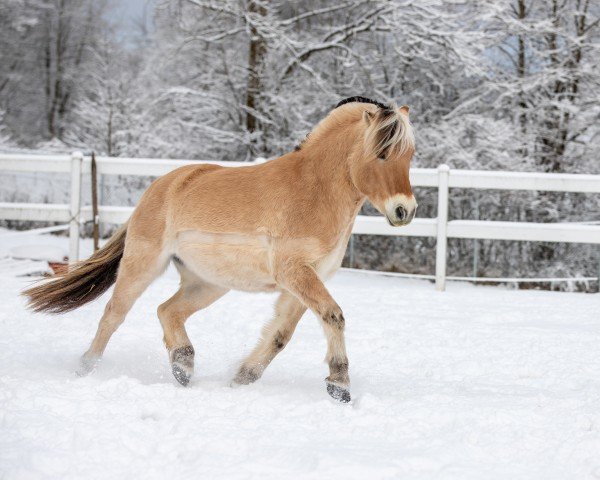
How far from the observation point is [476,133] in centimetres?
1157

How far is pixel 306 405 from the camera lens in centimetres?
306

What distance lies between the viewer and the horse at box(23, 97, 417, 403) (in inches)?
129

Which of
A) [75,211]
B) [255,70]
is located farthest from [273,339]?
[255,70]

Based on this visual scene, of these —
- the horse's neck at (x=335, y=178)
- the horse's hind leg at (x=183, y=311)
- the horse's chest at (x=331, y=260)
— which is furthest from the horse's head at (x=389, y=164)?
the horse's hind leg at (x=183, y=311)

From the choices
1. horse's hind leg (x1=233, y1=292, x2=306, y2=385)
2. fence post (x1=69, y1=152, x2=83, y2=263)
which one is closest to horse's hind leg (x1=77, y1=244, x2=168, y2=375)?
horse's hind leg (x1=233, y1=292, x2=306, y2=385)

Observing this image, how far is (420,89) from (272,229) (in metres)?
10.0

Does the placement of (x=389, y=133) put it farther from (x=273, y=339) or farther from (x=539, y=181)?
(x=539, y=181)

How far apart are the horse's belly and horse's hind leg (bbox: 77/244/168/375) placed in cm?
19

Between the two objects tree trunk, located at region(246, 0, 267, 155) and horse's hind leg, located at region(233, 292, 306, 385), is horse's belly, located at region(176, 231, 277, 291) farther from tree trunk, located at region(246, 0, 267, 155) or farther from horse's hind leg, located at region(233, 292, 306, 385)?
tree trunk, located at region(246, 0, 267, 155)

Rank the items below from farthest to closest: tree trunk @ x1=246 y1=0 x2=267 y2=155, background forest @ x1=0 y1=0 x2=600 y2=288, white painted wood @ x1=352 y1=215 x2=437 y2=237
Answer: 1. tree trunk @ x1=246 y1=0 x2=267 y2=155
2. background forest @ x1=0 y1=0 x2=600 y2=288
3. white painted wood @ x1=352 y1=215 x2=437 y2=237

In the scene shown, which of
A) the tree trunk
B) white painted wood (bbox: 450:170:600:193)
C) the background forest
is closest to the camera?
white painted wood (bbox: 450:170:600:193)

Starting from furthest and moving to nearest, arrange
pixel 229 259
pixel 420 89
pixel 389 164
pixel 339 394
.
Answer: pixel 420 89 < pixel 229 259 < pixel 389 164 < pixel 339 394

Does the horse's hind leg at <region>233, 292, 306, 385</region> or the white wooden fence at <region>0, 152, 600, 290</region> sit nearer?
the horse's hind leg at <region>233, 292, 306, 385</region>

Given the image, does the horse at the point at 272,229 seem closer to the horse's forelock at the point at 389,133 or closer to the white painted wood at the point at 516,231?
the horse's forelock at the point at 389,133
